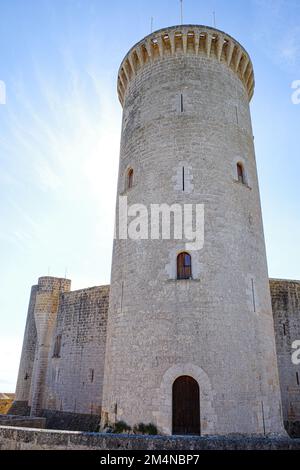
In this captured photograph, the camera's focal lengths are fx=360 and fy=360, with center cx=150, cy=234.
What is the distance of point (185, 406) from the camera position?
846cm

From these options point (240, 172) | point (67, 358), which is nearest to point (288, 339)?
point (240, 172)

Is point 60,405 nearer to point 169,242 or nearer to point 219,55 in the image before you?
point 169,242

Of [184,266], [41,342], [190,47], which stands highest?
[190,47]

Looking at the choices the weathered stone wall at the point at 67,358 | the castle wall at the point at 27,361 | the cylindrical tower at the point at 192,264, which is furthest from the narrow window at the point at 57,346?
the cylindrical tower at the point at 192,264

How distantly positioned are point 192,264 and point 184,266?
0.79 ft

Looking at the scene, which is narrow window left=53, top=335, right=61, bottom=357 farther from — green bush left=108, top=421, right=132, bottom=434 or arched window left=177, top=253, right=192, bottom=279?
arched window left=177, top=253, right=192, bottom=279

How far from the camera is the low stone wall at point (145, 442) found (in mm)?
5488

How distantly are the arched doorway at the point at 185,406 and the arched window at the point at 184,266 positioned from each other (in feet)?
8.18

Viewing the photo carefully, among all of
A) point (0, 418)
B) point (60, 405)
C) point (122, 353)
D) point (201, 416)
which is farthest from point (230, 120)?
point (60, 405)

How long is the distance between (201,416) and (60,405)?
32.5 ft

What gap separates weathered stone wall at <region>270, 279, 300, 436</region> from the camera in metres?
12.1

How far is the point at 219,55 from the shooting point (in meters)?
12.0

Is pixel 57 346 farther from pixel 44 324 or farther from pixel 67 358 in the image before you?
pixel 44 324

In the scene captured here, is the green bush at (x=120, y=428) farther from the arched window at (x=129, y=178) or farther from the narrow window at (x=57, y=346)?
the narrow window at (x=57, y=346)
